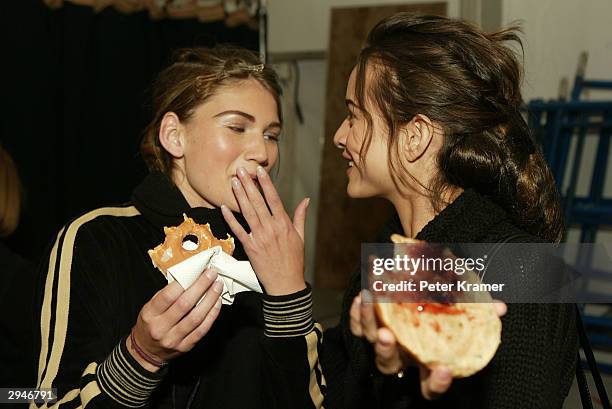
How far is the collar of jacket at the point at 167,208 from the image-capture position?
4.15ft

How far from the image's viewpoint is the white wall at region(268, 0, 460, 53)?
3797 millimetres

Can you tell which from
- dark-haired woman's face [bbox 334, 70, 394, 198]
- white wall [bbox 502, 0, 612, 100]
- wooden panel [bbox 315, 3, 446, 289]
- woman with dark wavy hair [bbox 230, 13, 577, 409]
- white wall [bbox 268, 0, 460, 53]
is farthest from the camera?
white wall [bbox 268, 0, 460, 53]

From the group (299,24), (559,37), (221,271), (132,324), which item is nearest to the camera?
(221,271)

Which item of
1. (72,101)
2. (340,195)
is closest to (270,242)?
(72,101)

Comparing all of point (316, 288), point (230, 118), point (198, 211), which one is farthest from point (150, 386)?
point (316, 288)

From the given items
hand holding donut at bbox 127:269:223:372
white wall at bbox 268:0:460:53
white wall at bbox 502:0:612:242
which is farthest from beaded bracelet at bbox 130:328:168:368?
white wall at bbox 268:0:460:53

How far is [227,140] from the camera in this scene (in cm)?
125

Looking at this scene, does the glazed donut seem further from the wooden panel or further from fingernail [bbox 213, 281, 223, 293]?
the wooden panel

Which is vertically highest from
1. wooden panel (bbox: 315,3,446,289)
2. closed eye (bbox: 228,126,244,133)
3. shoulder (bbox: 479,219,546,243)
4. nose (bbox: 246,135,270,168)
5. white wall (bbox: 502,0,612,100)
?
white wall (bbox: 502,0,612,100)

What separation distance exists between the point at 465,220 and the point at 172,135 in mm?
615

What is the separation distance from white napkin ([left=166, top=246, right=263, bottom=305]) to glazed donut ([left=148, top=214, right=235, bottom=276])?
2.6 inches

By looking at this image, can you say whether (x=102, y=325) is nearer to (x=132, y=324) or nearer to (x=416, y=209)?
(x=132, y=324)

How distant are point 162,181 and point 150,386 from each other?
0.45m

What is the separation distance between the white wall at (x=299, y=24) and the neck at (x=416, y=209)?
2.66 metres
